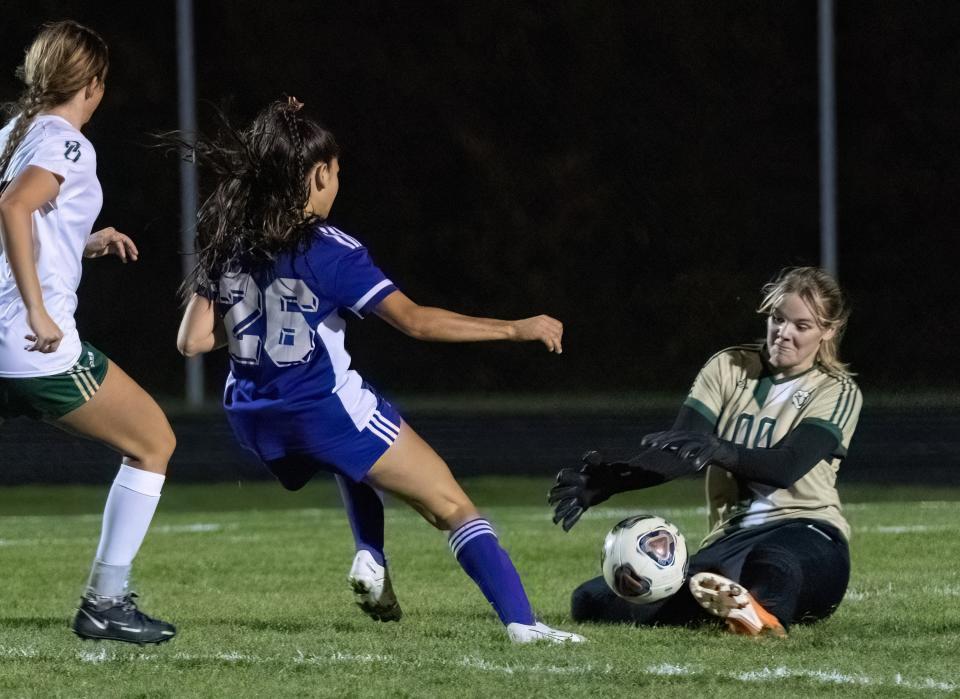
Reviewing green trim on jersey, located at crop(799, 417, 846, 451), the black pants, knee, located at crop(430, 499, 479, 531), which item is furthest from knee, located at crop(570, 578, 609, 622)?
green trim on jersey, located at crop(799, 417, 846, 451)

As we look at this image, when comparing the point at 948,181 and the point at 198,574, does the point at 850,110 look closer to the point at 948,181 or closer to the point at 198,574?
the point at 948,181

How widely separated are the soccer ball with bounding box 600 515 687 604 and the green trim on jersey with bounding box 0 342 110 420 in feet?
5.90

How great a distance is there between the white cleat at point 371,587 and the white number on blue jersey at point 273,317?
86 centimetres

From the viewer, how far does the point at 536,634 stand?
521 cm

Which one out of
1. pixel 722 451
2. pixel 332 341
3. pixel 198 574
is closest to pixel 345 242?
pixel 332 341

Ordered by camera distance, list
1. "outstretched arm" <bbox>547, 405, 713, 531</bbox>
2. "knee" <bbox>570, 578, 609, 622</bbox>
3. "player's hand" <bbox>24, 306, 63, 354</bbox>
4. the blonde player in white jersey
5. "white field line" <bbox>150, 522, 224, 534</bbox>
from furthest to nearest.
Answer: "white field line" <bbox>150, 522, 224, 534</bbox> < "knee" <bbox>570, 578, 609, 622</bbox> < "outstretched arm" <bbox>547, 405, 713, 531</bbox> < the blonde player in white jersey < "player's hand" <bbox>24, 306, 63, 354</bbox>

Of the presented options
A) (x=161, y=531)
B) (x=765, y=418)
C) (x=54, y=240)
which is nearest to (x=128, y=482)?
(x=54, y=240)

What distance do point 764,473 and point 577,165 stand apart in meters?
23.1

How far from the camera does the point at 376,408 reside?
17.4 ft

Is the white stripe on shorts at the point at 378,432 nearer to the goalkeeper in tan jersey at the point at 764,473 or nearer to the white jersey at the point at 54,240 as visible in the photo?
the goalkeeper in tan jersey at the point at 764,473

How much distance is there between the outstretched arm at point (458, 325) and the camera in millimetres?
4891

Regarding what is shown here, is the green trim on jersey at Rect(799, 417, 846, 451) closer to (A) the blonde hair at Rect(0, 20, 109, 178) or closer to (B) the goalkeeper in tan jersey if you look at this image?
(B) the goalkeeper in tan jersey

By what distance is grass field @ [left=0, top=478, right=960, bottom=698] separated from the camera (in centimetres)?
458

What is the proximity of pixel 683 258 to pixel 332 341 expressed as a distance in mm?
22973
